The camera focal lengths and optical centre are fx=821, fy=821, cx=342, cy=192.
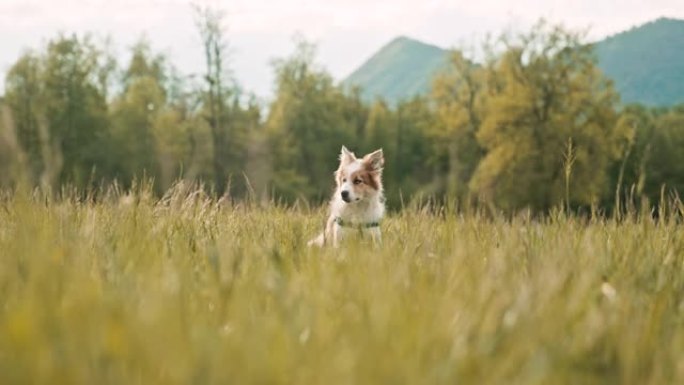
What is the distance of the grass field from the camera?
1.83 meters

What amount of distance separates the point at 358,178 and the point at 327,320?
8297 mm

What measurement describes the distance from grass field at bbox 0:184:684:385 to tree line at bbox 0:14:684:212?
37.2 m

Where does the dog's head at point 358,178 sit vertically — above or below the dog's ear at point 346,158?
below

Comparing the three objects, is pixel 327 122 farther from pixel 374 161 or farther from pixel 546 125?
pixel 374 161

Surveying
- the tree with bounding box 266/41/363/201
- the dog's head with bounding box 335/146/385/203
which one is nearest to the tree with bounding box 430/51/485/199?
the tree with bounding box 266/41/363/201

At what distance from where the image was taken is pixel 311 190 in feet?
199

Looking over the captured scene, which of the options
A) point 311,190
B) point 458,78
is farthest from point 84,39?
point 458,78

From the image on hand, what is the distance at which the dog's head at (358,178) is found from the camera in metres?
10.5

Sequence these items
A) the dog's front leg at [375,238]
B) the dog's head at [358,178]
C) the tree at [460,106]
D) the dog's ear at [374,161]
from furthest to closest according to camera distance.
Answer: the tree at [460,106]
the dog's ear at [374,161]
the dog's head at [358,178]
the dog's front leg at [375,238]

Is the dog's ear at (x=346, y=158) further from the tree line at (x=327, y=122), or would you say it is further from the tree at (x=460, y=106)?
the tree at (x=460, y=106)

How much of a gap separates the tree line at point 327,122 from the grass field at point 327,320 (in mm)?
37179

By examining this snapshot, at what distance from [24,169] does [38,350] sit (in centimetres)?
98

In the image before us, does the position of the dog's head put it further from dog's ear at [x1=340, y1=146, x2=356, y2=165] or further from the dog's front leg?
the dog's front leg

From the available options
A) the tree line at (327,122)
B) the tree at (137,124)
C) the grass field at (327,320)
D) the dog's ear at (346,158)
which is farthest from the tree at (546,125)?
the grass field at (327,320)
